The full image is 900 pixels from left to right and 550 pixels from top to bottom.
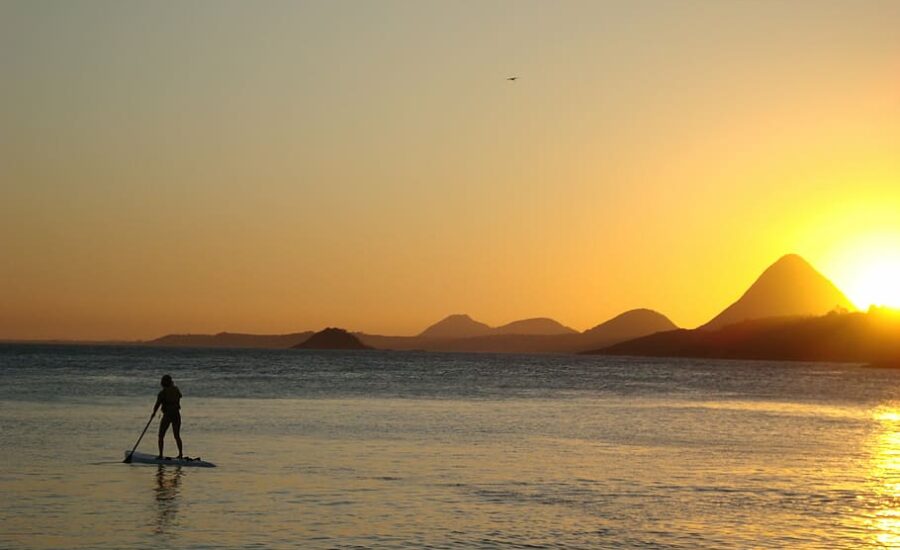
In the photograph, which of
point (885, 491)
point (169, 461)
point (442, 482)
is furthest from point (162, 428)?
point (885, 491)

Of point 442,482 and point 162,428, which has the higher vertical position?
point 162,428

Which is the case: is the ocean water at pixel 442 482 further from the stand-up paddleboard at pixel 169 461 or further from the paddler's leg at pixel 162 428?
the paddler's leg at pixel 162 428

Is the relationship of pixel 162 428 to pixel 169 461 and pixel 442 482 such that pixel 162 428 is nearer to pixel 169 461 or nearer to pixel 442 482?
pixel 169 461

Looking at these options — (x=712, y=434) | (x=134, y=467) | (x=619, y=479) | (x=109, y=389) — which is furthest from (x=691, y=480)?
(x=109, y=389)

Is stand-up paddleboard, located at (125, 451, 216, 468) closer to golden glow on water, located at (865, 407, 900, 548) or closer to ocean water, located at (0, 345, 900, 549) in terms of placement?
ocean water, located at (0, 345, 900, 549)

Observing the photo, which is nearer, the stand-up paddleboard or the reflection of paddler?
the reflection of paddler

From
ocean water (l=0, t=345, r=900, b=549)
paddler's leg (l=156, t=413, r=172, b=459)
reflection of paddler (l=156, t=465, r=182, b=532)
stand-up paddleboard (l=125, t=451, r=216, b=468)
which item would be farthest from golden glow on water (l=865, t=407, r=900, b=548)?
paddler's leg (l=156, t=413, r=172, b=459)

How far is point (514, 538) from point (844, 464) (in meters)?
19.9

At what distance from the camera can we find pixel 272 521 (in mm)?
22375

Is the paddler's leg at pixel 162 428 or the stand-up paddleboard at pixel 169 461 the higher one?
the paddler's leg at pixel 162 428

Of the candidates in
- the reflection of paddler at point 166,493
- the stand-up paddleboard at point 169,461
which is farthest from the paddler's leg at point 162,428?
the reflection of paddler at point 166,493

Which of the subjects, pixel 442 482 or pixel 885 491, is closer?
pixel 442 482

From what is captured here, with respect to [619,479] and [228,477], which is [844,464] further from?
[228,477]

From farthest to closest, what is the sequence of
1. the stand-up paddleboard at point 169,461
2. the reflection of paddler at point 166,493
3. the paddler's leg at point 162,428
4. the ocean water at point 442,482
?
the paddler's leg at point 162,428
the stand-up paddleboard at point 169,461
the reflection of paddler at point 166,493
the ocean water at point 442,482
